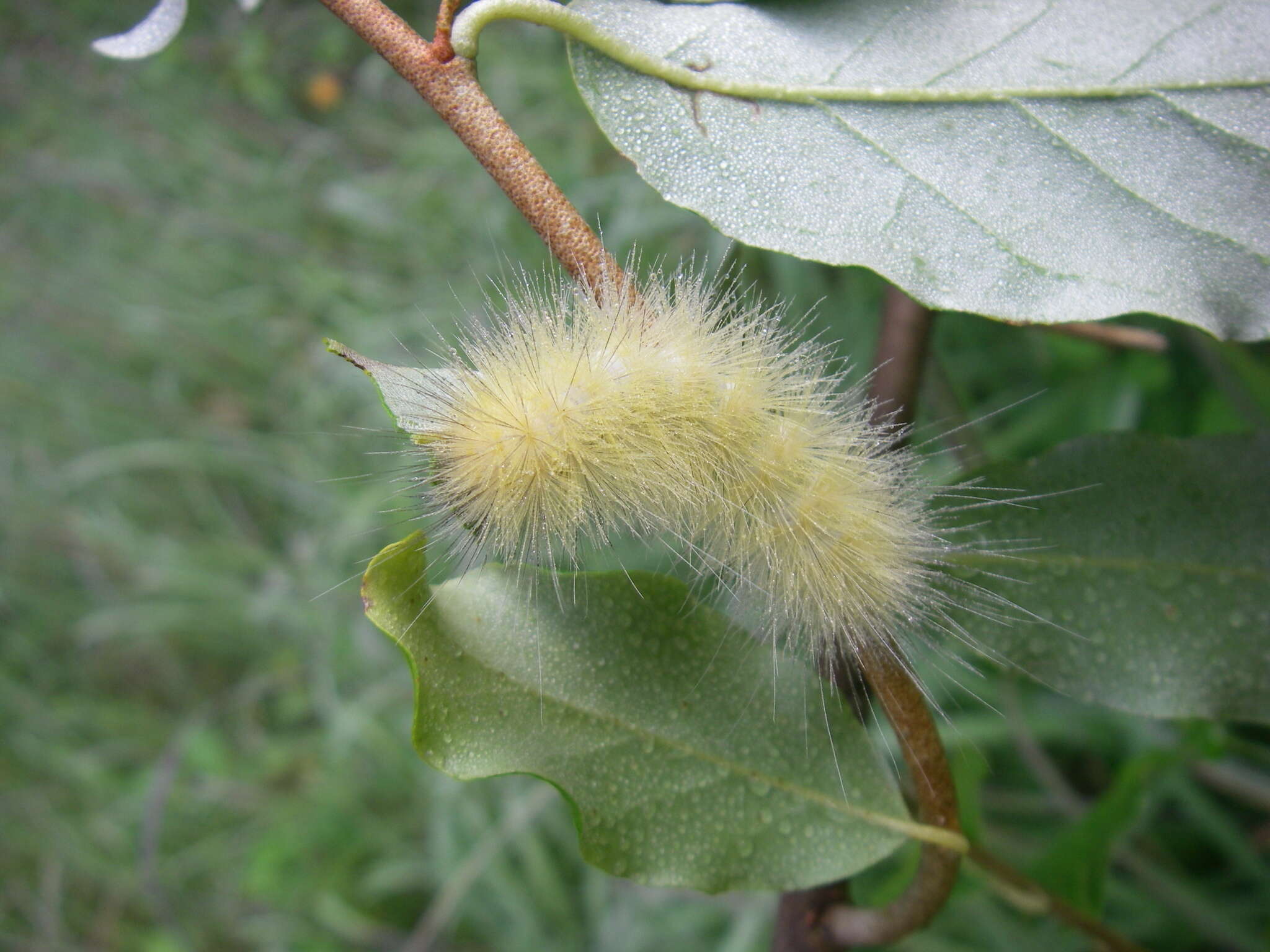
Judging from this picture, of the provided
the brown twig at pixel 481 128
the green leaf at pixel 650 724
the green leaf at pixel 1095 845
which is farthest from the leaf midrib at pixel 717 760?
the green leaf at pixel 1095 845

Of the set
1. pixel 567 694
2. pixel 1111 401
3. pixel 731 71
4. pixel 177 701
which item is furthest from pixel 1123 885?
pixel 177 701

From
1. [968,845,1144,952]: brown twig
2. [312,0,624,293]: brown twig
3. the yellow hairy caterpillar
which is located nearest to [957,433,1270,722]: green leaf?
the yellow hairy caterpillar

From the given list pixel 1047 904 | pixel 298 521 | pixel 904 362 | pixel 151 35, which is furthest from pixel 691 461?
pixel 298 521

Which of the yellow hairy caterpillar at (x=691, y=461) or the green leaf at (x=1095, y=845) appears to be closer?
the yellow hairy caterpillar at (x=691, y=461)

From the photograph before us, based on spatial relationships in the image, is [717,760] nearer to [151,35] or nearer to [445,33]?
[445,33]

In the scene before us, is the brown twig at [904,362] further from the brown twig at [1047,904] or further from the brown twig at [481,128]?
the brown twig at [1047,904]

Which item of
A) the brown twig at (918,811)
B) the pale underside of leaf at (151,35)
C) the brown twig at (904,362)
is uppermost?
the pale underside of leaf at (151,35)
